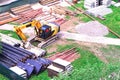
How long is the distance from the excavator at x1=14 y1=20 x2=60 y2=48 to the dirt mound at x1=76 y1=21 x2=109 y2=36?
8.15 feet

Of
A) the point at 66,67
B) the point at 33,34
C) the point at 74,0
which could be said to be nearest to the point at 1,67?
the point at 66,67

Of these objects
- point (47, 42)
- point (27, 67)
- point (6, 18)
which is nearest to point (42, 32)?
point (47, 42)

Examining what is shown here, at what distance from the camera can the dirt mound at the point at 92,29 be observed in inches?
1053

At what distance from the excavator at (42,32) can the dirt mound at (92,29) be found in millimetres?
2485

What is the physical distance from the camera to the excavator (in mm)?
24469

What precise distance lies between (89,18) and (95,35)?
9.64ft

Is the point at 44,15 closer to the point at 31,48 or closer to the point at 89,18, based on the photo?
the point at 89,18

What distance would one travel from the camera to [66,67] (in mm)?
21031

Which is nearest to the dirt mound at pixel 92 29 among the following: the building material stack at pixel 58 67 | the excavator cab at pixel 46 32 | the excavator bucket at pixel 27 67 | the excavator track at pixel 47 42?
the excavator track at pixel 47 42

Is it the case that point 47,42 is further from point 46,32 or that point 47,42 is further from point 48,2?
point 48,2

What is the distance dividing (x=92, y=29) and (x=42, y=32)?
4.65m

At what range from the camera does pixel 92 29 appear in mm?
27312

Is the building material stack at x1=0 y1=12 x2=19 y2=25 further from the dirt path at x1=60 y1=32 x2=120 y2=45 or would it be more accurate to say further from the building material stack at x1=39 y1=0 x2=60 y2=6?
the dirt path at x1=60 y1=32 x2=120 y2=45

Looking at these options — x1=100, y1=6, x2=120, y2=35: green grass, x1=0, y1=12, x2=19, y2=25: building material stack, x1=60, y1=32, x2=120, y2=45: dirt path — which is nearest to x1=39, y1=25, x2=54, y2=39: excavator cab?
x1=60, y1=32, x2=120, y2=45: dirt path
